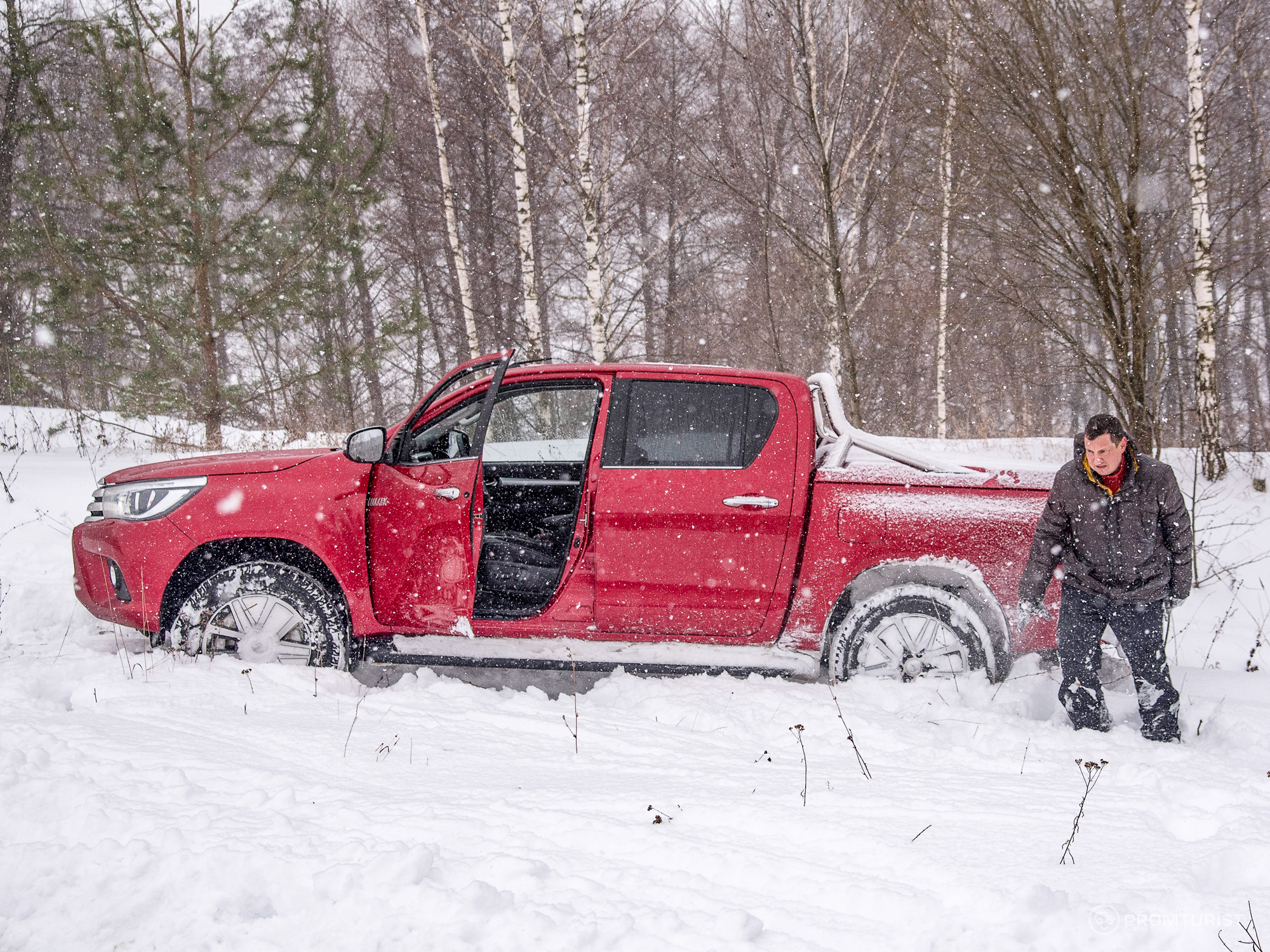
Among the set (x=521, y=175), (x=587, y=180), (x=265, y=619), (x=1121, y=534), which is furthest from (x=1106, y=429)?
(x=521, y=175)

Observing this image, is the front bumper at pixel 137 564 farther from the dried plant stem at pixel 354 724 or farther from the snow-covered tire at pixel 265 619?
the dried plant stem at pixel 354 724

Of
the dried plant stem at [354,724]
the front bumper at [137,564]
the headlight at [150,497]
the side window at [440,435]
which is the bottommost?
the dried plant stem at [354,724]

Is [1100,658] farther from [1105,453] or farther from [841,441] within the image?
Answer: [841,441]

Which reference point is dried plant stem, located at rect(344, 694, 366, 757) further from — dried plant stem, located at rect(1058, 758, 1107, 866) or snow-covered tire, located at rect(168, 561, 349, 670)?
dried plant stem, located at rect(1058, 758, 1107, 866)

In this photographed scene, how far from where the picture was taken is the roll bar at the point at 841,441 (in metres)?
3.65

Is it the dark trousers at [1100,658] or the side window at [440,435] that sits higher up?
the side window at [440,435]

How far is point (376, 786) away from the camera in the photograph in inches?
99.0

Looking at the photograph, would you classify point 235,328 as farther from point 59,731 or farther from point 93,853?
point 93,853

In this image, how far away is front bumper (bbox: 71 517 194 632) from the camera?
3525 millimetres

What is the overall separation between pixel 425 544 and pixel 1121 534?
10.3 ft

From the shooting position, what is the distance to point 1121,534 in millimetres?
3191

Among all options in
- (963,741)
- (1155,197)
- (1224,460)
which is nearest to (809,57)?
(1155,197)

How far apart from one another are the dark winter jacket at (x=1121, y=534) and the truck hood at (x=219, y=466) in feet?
11.7

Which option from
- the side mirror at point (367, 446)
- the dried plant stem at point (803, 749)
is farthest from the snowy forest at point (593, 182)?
the side mirror at point (367, 446)
